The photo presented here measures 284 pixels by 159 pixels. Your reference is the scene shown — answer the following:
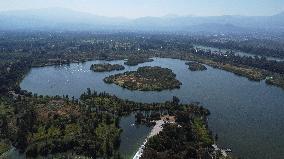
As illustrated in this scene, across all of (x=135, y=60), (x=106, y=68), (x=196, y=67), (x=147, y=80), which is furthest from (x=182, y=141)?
(x=135, y=60)

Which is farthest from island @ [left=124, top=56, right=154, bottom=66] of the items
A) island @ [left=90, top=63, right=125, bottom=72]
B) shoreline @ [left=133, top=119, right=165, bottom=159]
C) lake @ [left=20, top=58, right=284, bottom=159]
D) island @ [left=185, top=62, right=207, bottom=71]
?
shoreline @ [left=133, top=119, right=165, bottom=159]

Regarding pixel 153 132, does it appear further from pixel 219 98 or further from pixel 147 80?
pixel 147 80

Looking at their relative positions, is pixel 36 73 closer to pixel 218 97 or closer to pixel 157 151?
pixel 218 97

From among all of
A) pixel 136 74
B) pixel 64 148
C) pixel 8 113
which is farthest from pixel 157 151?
pixel 136 74

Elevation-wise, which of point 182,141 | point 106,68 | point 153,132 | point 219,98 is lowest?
point 219,98

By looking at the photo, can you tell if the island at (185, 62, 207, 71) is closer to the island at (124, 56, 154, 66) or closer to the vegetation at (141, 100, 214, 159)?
the island at (124, 56, 154, 66)

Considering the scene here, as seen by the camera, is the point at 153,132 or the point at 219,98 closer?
the point at 153,132
